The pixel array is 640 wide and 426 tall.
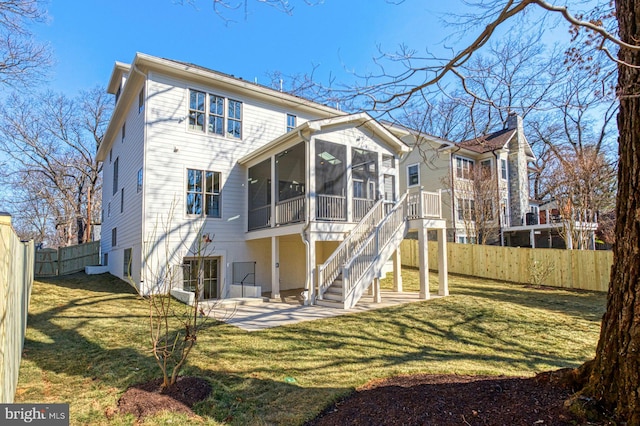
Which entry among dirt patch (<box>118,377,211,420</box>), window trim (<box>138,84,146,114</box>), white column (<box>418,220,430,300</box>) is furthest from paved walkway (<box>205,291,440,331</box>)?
window trim (<box>138,84,146,114</box>)

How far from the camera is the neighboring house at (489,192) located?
1994 cm

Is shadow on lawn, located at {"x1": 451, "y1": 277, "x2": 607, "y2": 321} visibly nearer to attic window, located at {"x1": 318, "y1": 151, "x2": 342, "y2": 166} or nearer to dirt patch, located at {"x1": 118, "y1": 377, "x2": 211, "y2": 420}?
attic window, located at {"x1": 318, "y1": 151, "x2": 342, "y2": 166}

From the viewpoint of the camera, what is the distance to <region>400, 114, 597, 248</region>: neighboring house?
19.9 m

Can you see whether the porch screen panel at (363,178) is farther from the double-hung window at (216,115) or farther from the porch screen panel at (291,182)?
the double-hung window at (216,115)

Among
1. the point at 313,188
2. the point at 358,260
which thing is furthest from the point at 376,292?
the point at 313,188

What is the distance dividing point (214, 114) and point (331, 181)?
498cm

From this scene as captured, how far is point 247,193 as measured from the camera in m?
13.4

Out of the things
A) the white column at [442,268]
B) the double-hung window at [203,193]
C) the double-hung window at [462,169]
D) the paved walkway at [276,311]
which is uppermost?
the double-hung window at [462,169]

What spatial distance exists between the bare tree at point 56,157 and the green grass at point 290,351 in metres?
19.6

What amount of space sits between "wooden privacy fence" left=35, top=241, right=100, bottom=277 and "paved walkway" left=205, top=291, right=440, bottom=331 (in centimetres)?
1258

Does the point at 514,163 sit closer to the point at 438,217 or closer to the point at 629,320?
the point at 438,217

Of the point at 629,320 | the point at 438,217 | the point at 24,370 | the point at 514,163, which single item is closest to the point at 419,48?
the point at 629,320

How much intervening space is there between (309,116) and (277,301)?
8.22 meters

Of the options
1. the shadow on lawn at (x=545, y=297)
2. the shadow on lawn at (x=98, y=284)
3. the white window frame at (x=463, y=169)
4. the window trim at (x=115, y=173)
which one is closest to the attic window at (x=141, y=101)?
the window trim at (x=115, y=173)
